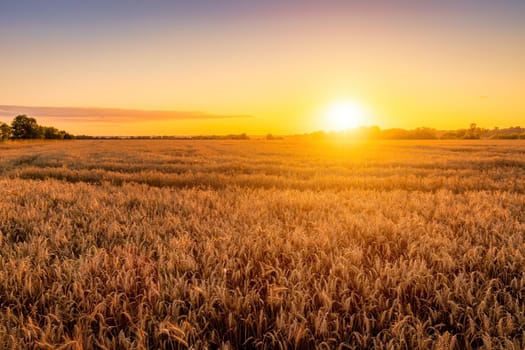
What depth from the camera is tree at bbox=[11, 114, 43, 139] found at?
365 ft

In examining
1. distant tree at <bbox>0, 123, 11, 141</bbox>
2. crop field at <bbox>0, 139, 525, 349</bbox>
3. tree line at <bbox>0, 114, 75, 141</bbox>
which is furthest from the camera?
tree line at <bbox>0, 114, 75, 141</bbox>

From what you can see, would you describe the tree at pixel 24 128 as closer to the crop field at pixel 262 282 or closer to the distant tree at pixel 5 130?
the distant tree at pixel 5 130

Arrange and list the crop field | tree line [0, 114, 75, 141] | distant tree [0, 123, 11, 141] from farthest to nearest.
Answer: tree line [0, 114, 75, 141] → distant tree [0, 123, 11, 141] → the crop field

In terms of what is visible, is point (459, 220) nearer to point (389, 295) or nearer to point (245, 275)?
point (389, 295)

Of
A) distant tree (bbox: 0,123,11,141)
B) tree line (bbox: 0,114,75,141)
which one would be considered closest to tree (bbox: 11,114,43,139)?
tree line (bbox: 0,114,75,141)

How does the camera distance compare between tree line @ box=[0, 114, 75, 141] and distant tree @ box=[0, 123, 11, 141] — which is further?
tree line @ box=[0, 114, 75, 141]

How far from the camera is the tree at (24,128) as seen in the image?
111225 millimetres

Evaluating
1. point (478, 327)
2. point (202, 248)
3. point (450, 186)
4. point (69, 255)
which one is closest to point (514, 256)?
point (478, 327)

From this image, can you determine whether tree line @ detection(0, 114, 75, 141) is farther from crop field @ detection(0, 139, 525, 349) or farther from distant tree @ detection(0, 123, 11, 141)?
crop field @ detection(0, 139, 525, 349)

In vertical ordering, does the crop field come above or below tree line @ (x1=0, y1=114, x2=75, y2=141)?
below

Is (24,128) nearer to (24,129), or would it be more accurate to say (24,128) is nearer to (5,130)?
(24,129)

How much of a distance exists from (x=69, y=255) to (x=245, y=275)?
1786 mm

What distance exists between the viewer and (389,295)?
219 centimetres

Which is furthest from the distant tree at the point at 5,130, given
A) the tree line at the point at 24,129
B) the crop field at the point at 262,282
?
the crop field at the point at 262,282
